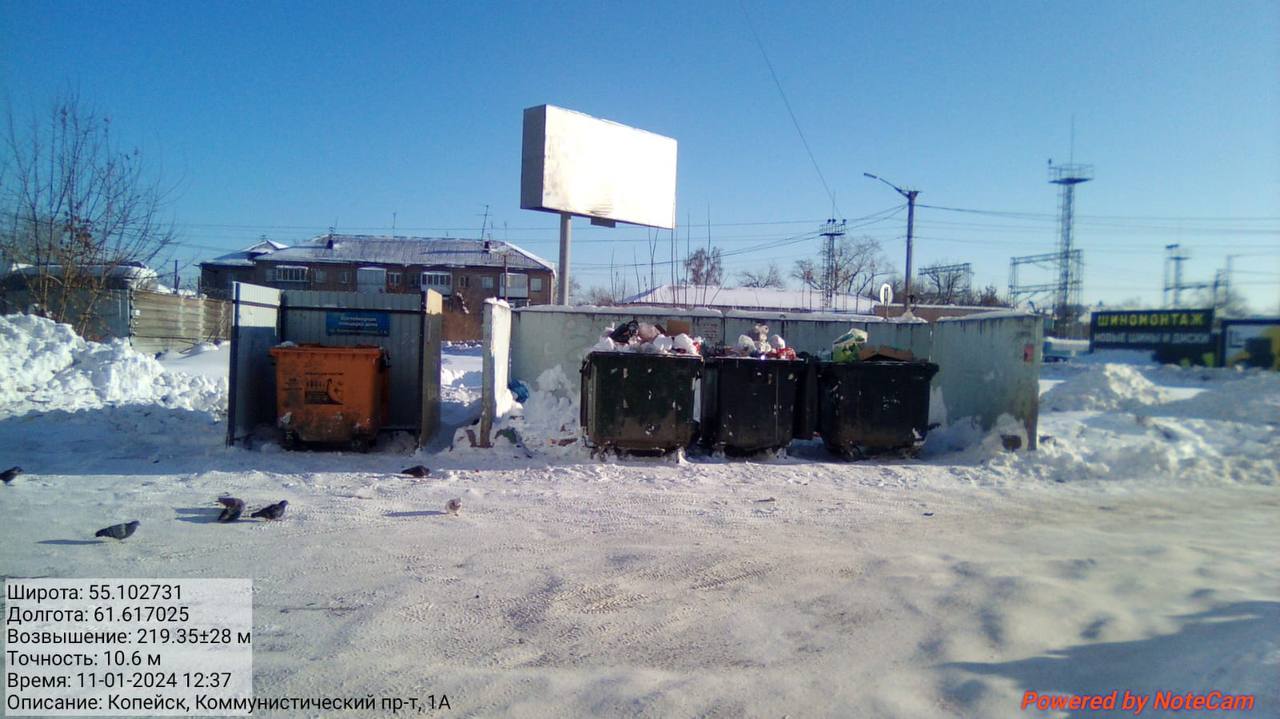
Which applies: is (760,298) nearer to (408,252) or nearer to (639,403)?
(408,252)

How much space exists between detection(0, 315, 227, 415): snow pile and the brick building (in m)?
33.0

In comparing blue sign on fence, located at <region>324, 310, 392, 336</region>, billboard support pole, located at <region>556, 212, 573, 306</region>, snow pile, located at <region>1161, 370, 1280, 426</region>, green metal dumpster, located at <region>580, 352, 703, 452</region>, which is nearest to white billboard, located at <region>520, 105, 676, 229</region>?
billboard support pole, located at <region>556, 212, 573, 306</region>

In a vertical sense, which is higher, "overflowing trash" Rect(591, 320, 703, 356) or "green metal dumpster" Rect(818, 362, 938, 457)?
"overflowing trash" Rect(591, 320, 703, 356)

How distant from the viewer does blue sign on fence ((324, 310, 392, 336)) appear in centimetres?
1043

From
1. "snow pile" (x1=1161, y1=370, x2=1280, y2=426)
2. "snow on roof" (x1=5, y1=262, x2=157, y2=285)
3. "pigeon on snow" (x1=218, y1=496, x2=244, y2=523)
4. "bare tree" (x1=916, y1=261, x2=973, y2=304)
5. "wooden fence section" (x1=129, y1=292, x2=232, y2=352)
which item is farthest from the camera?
"bare tree" (x1=916, y1=261, x2=973, y2=304)

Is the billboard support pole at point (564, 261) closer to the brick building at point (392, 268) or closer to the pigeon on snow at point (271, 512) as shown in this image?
the pigeon on snow at point (271, 512)

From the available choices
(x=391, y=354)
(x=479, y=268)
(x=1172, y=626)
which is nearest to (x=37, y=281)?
(x=391, y=354)

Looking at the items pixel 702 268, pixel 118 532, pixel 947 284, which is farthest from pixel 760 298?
pixel 118 532

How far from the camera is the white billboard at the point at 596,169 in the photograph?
14.6m

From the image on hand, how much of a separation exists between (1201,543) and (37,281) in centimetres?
→ 2235

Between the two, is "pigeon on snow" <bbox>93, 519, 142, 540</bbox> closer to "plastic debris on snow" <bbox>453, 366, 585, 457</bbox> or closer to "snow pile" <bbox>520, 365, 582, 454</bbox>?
"plastic debris on snow" <bbox>453, 366, 585, 457</bbox>

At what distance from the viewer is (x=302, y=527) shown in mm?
5855

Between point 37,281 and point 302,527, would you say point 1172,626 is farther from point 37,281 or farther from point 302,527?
point 37,281

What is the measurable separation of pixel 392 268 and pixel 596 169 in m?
36.1
